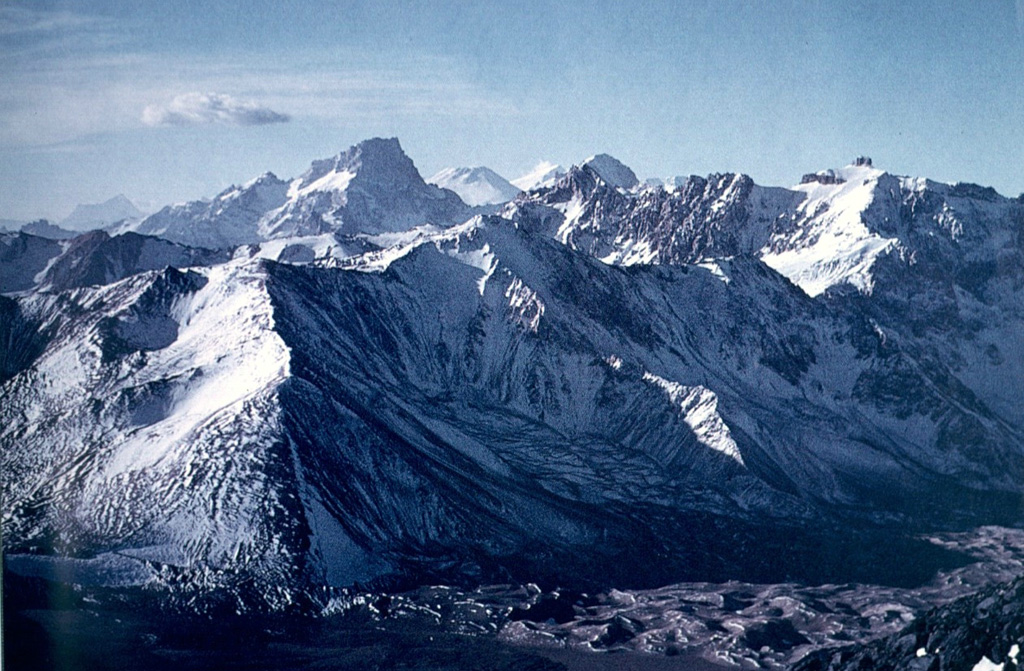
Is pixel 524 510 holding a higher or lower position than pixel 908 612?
higher

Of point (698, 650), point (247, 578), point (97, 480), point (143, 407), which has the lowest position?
point (698, 650)

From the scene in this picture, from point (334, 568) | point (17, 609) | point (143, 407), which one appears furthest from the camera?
point (143, 407)

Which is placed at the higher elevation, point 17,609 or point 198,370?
point 198,370

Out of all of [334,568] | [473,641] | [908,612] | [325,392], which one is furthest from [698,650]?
[325,392]

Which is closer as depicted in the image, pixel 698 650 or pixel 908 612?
pixel 698 650

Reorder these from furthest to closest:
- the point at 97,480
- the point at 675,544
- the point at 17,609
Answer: the point at 675,544 → the point at 97,480 → the point at 17,609

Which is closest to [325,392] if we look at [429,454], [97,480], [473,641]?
[429,454]

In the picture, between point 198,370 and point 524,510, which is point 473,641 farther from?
point 198,370

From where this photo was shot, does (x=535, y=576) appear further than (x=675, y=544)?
No

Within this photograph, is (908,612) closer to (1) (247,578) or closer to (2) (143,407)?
(1) (247,578)
